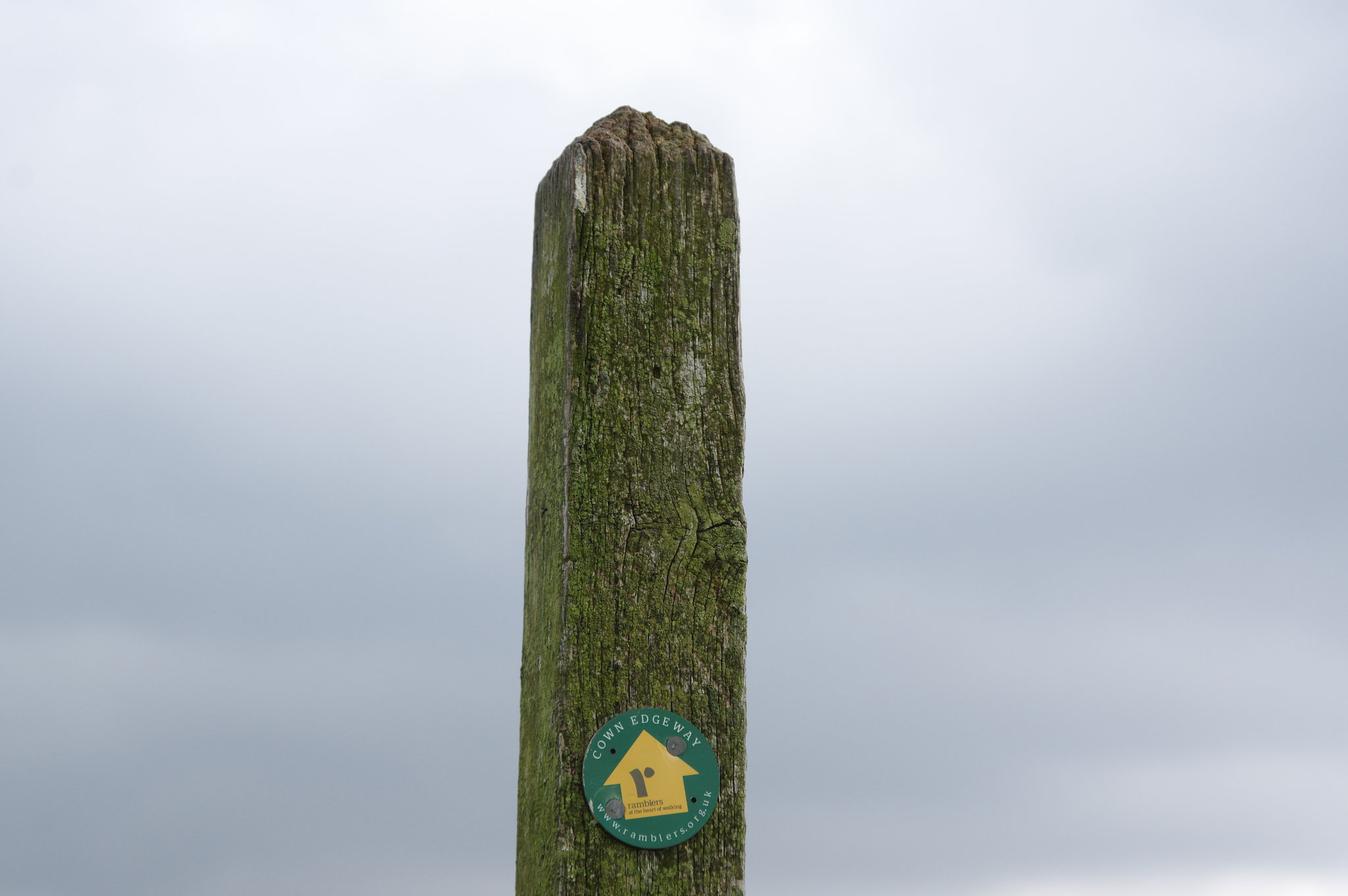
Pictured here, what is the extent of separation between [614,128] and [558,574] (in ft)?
3.82

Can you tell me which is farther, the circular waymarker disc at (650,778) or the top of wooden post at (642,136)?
the top of wooden post at (642,136)

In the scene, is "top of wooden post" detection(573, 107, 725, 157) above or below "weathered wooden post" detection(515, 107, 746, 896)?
above

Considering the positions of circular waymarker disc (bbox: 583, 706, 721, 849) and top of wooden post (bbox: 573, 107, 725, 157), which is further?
top of wooden post (bbox: 573, 107, 725, 157)

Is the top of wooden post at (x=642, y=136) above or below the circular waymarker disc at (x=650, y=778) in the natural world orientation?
above

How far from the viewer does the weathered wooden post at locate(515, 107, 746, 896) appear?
252 cm

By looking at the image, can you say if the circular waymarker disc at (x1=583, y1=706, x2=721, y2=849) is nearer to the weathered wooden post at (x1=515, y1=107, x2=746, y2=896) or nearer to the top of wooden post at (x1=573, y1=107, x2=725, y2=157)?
the weathered wooden post at (x1=515, y1=107, x2=746, y2=896)

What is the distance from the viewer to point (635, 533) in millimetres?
2637

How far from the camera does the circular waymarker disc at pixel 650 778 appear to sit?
250cm

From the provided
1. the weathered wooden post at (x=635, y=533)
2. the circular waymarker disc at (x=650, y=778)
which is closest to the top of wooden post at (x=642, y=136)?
the weathered wooden post at (x=635, y=533)

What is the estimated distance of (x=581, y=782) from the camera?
249cm

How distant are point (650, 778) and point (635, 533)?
548 mm

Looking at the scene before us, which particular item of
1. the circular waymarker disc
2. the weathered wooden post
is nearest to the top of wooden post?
the weathered wooden post

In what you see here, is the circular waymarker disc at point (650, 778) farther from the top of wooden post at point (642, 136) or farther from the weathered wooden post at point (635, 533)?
the top of wooden post at point (642, 136)

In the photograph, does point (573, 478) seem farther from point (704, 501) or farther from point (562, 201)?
point (562, 201)
